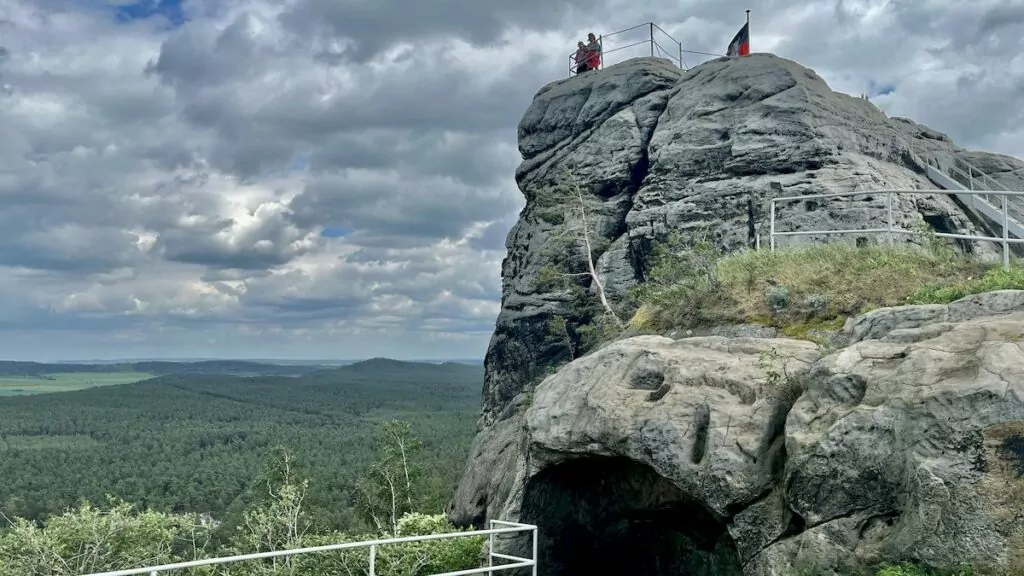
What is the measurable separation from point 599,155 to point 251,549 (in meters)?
19.3

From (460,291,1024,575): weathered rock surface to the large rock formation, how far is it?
0.02m

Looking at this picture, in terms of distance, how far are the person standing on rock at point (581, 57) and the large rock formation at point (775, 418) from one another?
9686 mm

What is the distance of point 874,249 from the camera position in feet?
53.3

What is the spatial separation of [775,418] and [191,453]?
132 meters

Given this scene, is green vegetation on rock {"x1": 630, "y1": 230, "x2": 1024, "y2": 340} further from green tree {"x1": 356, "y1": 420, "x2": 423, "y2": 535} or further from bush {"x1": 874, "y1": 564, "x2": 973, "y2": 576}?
green tree {"x1": 356, "y1": 420, "x2": 423, "y2": 535}

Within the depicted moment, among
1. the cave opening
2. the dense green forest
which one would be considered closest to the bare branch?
the cave opening

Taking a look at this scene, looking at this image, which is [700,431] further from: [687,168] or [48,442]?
[48,442]

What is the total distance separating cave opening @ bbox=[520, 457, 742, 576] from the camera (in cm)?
1392

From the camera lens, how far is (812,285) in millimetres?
15156

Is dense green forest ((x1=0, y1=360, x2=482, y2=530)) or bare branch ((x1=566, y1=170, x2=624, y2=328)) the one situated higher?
bare branch ((x1=566, y1=170, x2=624, y2=328))

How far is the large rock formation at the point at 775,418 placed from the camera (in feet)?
28.4

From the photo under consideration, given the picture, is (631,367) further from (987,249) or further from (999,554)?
(987,249)

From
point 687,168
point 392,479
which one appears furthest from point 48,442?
point 687,168

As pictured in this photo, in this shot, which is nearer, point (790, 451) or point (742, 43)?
point (790, 451)
